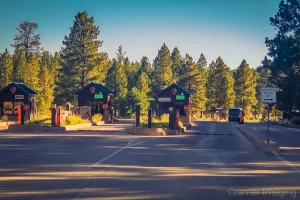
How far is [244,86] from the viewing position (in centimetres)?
9606

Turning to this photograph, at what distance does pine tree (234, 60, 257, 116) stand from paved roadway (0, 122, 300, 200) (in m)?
78.1

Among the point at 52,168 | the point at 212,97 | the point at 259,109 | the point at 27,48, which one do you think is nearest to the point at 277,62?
the point at 212,97

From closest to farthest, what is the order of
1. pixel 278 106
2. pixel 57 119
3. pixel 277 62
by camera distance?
pixel 57 119
pixel 277 62
pixel 278 106

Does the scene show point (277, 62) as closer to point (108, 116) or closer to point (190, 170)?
point (108, 116)

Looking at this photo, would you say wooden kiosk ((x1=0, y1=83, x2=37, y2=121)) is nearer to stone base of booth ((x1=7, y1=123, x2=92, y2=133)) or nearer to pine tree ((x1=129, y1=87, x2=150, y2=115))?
pine tree ((x1=129, y1=87, x2=150, y2=115))

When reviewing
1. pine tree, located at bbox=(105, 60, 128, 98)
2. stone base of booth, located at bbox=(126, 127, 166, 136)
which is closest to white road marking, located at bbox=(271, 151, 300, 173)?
stone base of booth, located at bbox=(126, 127, 166, 136)

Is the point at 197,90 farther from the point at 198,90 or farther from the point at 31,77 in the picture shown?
the point at 31,77

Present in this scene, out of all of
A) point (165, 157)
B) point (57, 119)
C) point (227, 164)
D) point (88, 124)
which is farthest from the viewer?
point (88, 124)

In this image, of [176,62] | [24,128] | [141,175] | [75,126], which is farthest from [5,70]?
[141,175]

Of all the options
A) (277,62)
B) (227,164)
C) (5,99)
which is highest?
(277,62)

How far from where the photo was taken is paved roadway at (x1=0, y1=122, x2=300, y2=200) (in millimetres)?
9992

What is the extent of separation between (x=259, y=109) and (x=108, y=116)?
6036 centimetres

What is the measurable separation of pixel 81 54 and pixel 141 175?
60992 millimetres

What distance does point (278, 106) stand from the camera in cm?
5975
